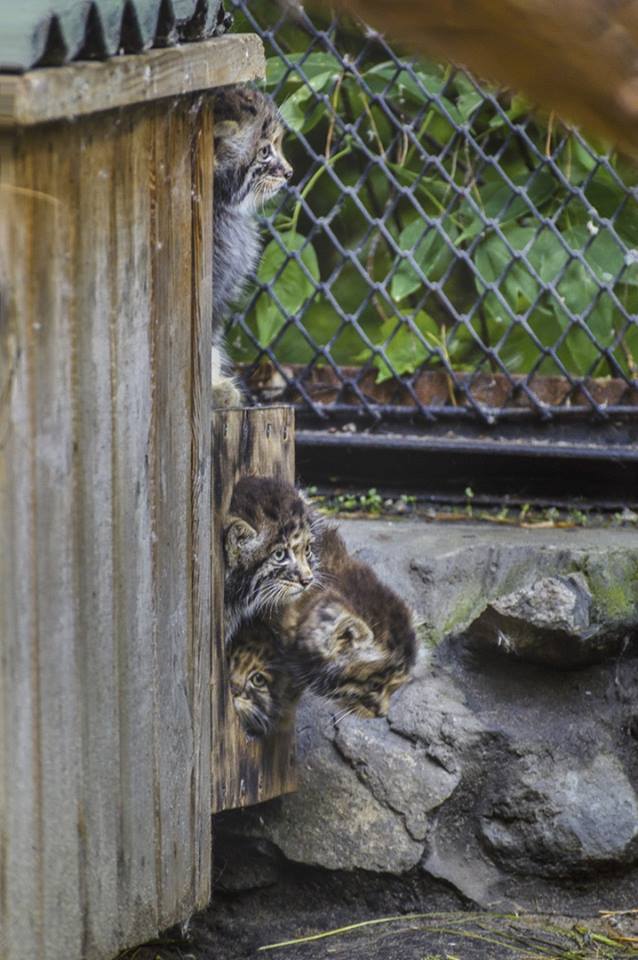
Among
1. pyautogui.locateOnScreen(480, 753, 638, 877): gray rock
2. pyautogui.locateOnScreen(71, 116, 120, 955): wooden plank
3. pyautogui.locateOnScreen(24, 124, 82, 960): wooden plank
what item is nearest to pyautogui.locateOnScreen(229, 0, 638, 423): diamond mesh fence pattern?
pyautogui.locateOnScreen(480, 753, 638, 877): gray rock

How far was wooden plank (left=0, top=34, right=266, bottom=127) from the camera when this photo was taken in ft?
7.14

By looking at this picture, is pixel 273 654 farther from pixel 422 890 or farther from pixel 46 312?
pixel 46 312

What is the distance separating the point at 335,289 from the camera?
539 centimetres

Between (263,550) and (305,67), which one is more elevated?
(305,67)

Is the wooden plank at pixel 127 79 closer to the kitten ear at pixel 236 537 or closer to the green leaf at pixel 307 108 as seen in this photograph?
the kitten ear at pixel 236 537

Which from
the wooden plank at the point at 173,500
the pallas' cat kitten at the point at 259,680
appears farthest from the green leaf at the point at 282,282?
the wooden plank at the point at 173,500

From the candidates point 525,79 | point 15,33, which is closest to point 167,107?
point 15,33

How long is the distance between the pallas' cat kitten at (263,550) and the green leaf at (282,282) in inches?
67.7

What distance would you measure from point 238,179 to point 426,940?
202 cm

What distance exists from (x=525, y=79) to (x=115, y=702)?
1.88 m

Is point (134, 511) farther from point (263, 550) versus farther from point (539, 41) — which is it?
point (539, 41)

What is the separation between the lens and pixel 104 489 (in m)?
2.67

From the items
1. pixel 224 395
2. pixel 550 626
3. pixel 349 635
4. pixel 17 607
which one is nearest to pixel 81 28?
pixel 17 607

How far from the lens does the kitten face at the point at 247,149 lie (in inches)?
137
